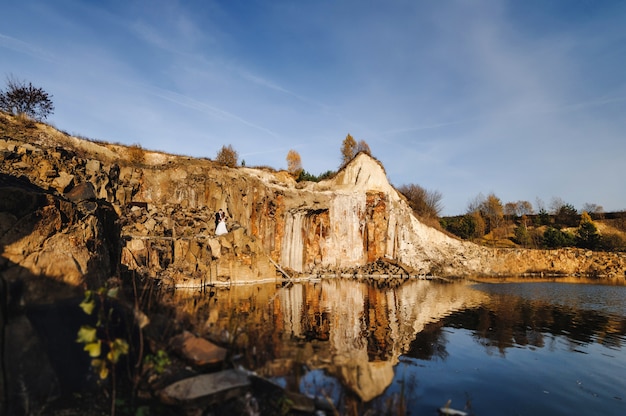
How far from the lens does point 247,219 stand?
3894 centimetres

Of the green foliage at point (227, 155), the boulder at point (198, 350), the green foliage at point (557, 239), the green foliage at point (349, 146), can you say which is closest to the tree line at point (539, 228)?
the green foliage at point (557, 239)

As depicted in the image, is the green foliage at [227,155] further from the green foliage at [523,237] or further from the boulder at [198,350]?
the green foliage at [523,237]

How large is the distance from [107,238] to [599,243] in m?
80.7

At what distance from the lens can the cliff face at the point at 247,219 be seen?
2644 centimetres

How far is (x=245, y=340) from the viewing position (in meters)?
8.88

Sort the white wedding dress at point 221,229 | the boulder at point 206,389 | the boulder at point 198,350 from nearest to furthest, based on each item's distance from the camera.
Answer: the boulder at point 206,389 < the boulder at point 198,350 < the white wedding dress at point 221,229

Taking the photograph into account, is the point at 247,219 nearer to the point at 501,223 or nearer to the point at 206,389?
the point at 206,389

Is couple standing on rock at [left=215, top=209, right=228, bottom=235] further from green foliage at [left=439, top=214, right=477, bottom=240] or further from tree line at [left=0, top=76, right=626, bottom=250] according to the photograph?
green foliage at [left=439, top=214, right=477, bottom=240]

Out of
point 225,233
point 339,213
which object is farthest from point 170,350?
point 339,213

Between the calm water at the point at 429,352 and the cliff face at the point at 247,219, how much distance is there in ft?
28.6

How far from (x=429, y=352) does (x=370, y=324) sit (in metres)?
3.94

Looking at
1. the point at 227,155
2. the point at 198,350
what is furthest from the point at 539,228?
the point at 198,350

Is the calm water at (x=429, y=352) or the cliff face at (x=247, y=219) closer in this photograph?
the calm water at (x=429, y=352)

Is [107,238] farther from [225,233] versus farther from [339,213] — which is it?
[339,213]
